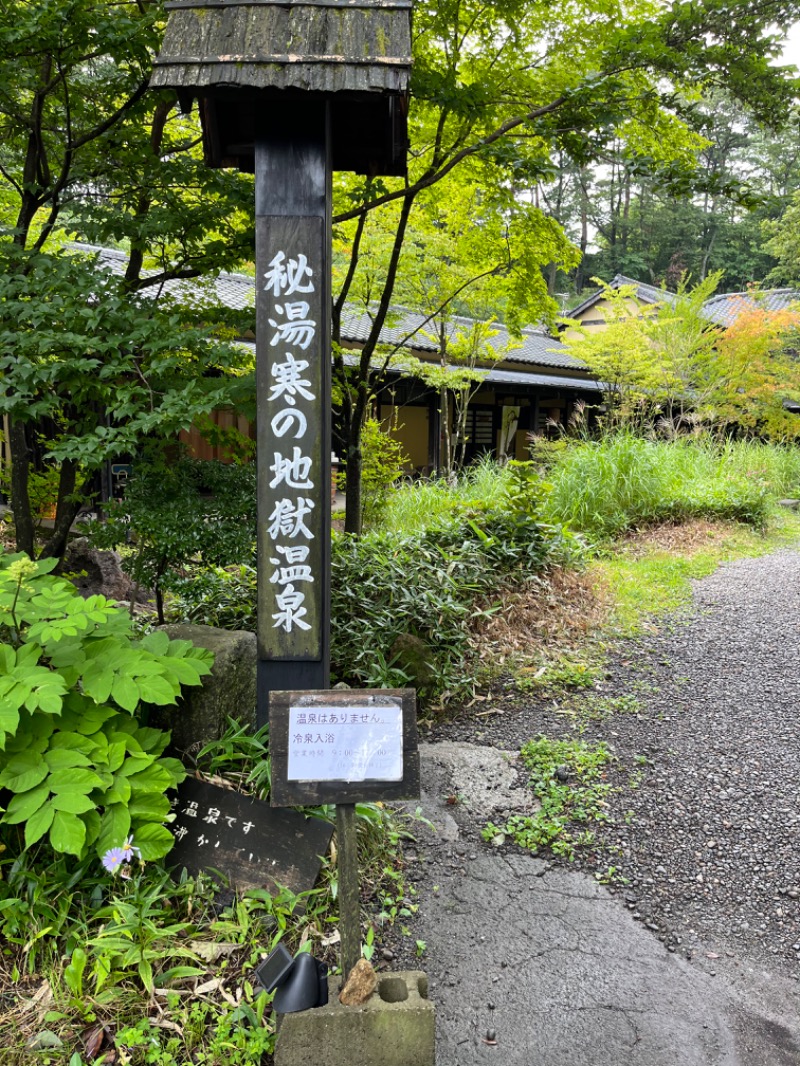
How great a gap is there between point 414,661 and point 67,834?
2687 mm

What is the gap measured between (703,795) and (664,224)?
3804 cm

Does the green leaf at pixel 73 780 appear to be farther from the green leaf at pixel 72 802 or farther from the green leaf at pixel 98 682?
the green leaf at pixel 98 682

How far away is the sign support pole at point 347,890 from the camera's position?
6.44 ft

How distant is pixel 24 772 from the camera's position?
212 cm

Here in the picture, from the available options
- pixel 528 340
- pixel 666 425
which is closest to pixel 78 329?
pixel 666 425

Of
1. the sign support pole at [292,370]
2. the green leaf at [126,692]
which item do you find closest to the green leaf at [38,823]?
the green leaf at [126,692]

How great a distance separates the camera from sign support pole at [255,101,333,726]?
282cm

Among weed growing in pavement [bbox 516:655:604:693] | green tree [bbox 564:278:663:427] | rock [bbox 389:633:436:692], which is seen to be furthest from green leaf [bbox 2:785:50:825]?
green tree [bbox 564:278:663:427]

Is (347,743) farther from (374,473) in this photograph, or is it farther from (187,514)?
(374,473)

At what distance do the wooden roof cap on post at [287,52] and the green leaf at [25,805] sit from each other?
7.86ft

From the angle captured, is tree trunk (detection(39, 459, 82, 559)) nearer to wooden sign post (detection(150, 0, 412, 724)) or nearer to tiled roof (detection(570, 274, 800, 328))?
wooden sign post (detection(150, 0, 412, 724))

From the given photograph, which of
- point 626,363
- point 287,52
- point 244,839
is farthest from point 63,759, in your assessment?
point 626,363

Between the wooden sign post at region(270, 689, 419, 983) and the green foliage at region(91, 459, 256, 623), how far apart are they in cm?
197

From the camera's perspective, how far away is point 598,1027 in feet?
7.23
